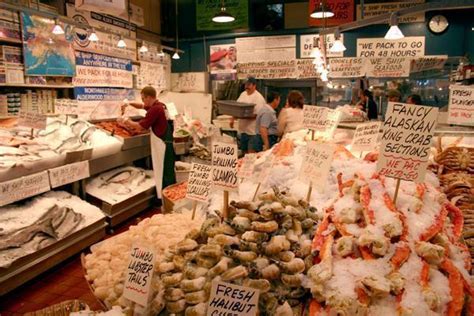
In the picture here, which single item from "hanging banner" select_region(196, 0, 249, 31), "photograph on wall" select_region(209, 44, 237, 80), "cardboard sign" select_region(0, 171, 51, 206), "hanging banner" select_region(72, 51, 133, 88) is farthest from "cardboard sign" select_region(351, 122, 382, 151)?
"hanging banner" select_region(196, 0, 249, 31)

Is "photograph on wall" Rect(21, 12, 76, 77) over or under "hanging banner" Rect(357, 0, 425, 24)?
under

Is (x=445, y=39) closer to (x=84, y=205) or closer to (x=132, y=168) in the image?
(x=132, y=168)

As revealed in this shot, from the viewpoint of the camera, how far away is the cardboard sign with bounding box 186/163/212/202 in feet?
9.52

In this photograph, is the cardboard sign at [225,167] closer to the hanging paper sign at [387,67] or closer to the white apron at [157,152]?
the white apron at [157,152]

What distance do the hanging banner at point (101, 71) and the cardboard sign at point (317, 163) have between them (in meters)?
6.31

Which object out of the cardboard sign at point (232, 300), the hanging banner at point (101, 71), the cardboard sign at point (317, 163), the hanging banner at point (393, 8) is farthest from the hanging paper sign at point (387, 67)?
the cardboard sign at point (232, 300)

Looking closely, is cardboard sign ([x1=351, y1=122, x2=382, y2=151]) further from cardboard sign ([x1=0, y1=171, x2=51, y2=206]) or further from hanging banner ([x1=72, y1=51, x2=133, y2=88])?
hanging banner ([x1=72, y1=51, x2=133, y2=88])

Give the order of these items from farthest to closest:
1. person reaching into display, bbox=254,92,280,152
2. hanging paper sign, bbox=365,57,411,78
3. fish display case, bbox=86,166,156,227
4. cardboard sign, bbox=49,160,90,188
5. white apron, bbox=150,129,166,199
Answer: hanging paper sign, bbox=365,57,411,78, person reaching into display, bbox=254,92,280,152, white apron, bbox=150,129,166,199, fish display case, bbox=86,166,156,227, cardboard sign, bbox=49,160,90,188

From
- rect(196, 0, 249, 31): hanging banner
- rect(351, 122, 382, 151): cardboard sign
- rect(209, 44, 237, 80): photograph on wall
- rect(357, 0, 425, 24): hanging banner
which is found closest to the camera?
Answer: rect(351, 122, 382, 151): cardboard sign

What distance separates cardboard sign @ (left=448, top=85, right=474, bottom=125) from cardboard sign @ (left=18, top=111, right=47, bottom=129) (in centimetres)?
452

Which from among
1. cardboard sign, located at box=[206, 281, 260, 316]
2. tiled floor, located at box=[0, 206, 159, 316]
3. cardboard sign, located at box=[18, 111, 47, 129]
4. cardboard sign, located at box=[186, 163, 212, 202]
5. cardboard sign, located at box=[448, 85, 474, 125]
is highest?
cardboard sign, located at box=[448, 85, 474, 125]

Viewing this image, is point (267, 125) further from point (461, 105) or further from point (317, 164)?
point (317, 164)

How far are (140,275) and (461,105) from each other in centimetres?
323

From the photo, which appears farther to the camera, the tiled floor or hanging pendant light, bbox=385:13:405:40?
hanging pendant light, bbox=385:13:405:40
